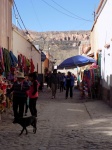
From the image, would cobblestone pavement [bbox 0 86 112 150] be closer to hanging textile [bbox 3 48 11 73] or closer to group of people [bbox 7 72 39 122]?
group of people [bbox 7 72 39 122]

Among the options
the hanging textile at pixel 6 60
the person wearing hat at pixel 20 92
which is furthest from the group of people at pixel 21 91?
the hanging textile at pixel 6 60

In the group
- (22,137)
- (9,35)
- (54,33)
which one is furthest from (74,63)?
(54,33)

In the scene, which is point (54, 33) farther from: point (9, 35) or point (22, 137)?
point (22, 137)

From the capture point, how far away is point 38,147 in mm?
7480

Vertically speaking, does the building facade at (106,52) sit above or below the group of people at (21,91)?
above

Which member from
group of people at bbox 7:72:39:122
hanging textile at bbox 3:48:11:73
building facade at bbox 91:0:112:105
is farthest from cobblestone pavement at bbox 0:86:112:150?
building facade at bbox 91:0:112:105

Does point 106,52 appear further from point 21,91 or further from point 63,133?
point 63,133

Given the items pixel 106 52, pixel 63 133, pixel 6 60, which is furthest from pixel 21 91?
pixel 106 52

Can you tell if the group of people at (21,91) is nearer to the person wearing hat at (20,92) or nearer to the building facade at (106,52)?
the person wearing hat at (20,92)

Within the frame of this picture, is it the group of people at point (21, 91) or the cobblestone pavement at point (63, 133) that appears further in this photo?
the group of people at point (21, 91)

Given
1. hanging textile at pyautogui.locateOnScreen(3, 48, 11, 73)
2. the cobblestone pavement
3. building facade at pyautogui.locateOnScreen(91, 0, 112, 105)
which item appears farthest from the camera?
building facade at pyautogui.locateOnScreen(91, 0, 112, 105)

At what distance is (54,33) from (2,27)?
95.4 metres

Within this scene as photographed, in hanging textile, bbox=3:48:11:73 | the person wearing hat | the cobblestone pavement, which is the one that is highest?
hanging textile, bbox=3:48:11:73

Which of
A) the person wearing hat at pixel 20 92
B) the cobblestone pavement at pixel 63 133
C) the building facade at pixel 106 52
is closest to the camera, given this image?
the cobblestone pavement at pixel 63 133
